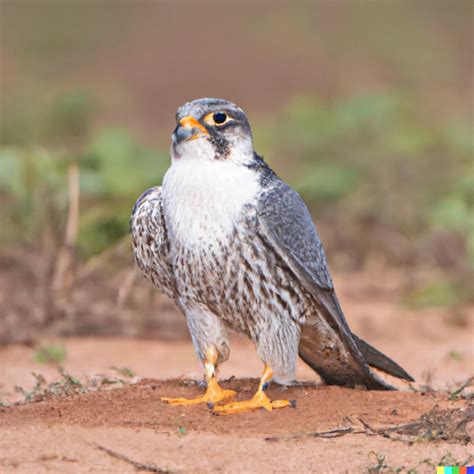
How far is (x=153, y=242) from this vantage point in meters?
5.75

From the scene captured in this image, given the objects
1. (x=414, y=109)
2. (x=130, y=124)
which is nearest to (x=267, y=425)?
(x=414, y=109)

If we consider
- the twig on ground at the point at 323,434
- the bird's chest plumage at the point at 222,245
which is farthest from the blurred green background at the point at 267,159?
the twig on ground at the point at 323,434

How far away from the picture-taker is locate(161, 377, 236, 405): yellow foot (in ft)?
18.5

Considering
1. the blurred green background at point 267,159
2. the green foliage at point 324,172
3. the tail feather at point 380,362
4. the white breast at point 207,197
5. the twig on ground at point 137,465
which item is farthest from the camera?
the green foliage at point 324,172

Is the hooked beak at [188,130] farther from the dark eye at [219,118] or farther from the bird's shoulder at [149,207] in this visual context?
the bird's shoulder at [149,207]

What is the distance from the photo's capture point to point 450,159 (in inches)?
558

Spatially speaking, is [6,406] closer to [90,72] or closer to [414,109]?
[414,109]

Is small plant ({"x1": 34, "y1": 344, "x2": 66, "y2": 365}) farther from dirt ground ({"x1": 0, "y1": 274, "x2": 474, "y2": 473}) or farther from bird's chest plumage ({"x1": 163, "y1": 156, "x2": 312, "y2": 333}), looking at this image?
bird's chest plumage ({"x1": 163, "y1": 156, "x2": 312, "y2": 333})

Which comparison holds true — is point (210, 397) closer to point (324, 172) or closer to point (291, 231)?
point (291, 231)

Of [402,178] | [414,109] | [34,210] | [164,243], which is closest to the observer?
[164,243]

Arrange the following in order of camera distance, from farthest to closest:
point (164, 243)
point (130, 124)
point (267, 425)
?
point (130, 124)
point (164, 243)
point (267, 425)

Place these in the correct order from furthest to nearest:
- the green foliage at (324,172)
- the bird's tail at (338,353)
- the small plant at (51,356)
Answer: the green foliage at (324,172) → the small plant at (51,356) → the bird's tail at (338,353)

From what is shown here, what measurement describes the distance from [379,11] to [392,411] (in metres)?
27.8

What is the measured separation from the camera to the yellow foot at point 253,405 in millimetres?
5504
